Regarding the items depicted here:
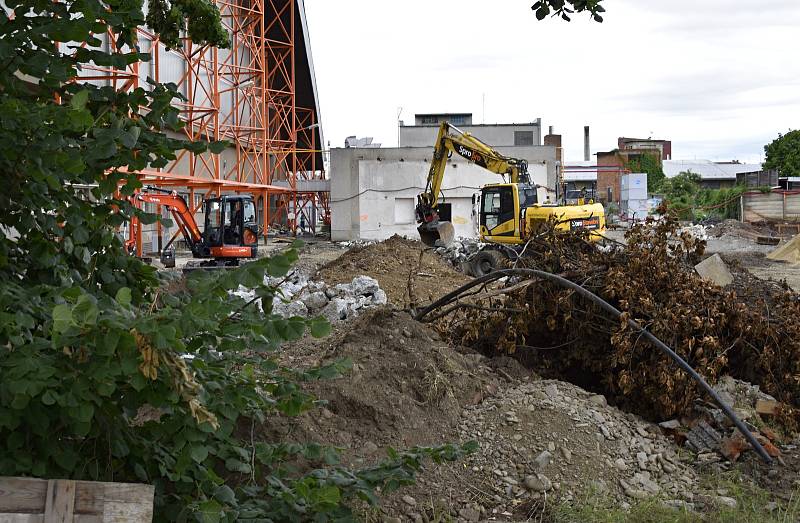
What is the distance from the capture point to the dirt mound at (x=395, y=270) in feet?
55.3

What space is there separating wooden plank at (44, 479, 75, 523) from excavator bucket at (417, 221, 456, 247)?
23665mm

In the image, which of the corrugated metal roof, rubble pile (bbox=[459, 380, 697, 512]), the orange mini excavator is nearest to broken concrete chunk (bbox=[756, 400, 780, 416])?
rubble pile (bbox=[459, 380, 697, 512])

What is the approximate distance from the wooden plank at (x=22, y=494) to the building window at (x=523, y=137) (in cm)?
5644

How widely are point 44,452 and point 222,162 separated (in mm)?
36831

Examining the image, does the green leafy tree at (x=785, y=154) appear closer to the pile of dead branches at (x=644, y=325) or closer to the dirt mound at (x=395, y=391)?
the pile of dead branches at (x=644, y=325)

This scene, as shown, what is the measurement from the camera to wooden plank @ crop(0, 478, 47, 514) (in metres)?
2.98

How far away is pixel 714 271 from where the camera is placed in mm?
9719

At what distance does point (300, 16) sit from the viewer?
140 feet

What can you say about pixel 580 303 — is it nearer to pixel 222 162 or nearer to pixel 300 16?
pixel 222 162

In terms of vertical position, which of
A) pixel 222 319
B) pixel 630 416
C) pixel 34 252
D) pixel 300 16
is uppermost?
pixel 300 16

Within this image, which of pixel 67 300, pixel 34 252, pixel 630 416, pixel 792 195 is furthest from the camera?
pixel 792 195

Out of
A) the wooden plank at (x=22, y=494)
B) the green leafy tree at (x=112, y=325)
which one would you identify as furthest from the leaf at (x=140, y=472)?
the wooden plank at (x=22, y=494)

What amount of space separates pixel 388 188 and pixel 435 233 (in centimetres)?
1481

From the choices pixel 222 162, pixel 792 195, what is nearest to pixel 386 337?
pixel 222 162
